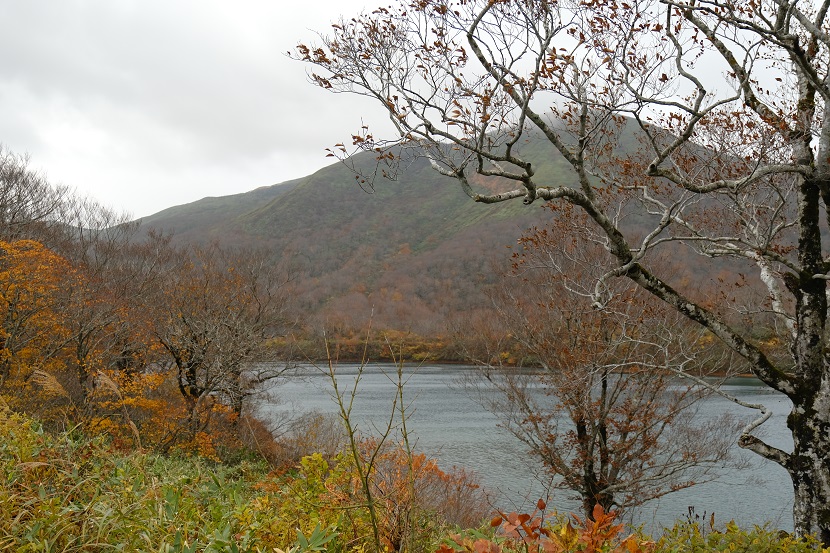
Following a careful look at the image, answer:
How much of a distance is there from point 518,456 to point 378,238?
117 meters

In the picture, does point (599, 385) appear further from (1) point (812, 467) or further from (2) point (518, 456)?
(1) point (812, 467)

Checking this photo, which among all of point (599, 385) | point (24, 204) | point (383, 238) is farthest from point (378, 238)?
point (599, 385)

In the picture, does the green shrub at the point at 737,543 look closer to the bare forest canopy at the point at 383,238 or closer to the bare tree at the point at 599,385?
the bare tree at the point at 599,385

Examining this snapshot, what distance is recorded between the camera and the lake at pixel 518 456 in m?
15.6

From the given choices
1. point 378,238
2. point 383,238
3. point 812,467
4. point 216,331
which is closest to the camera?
point 812,467

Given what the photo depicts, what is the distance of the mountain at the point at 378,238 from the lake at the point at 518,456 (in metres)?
24.3

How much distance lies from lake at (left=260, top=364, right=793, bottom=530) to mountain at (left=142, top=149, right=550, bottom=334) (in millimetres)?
24346

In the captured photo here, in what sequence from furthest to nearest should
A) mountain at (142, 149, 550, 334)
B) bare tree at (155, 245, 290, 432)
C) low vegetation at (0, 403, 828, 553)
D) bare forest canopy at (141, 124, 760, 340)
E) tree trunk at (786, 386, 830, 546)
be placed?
mountain at (142, 149, 550, 334), bare forest canopy at (141, 124, 760, 340), bare tree at (155, 245, 290, 432), tree trunk at (786, 386, 830, 546), low vegetation at (0, 403, 828, 553)

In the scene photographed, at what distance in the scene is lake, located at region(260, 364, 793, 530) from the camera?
15.6 metres

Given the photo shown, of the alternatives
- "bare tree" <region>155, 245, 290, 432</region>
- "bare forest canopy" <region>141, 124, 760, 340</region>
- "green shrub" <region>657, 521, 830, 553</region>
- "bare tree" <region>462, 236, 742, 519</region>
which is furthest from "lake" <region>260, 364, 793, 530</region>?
"bare forest canopy" <region>141, 124, 760, 340</region>

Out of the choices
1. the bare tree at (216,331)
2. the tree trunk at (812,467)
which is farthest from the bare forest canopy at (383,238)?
the tree trunk at (812,467)

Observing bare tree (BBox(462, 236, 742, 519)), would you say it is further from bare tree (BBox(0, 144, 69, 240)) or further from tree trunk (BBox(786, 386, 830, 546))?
bare tree (BBox(0, 144, 69, 240))

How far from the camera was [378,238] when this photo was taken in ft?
440

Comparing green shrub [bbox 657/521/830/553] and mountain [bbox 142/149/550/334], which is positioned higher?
mountain [bbox 142/149/550/334]
